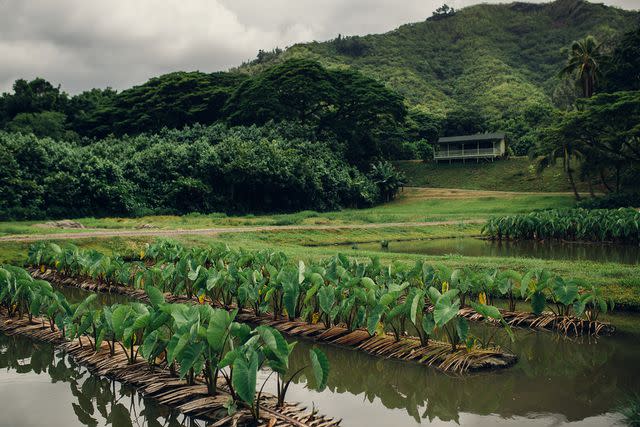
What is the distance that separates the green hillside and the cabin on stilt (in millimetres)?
13092

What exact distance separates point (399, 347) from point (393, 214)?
89.7 ft

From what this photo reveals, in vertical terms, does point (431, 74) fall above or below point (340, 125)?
above

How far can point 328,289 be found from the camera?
338 inches

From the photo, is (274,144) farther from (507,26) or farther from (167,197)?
(507,26)

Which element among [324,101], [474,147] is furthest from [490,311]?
[474,147]

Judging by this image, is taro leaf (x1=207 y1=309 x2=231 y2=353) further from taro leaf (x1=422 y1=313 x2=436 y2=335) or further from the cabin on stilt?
the cabin on stilt

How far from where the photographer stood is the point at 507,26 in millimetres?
120250

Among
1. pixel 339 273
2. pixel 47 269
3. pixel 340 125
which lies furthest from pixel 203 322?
pixel 340 125

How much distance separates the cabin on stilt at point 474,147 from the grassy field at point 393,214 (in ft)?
28.1

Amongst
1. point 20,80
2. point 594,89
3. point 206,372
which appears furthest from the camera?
point 20,80

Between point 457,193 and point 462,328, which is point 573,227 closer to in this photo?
point 462,328

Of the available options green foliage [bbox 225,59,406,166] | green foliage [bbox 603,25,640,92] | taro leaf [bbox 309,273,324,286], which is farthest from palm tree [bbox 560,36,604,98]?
taro leaf [bbox 309,273,324,286]

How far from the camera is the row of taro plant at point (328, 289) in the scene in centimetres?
795

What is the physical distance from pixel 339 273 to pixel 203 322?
3.56 meters
